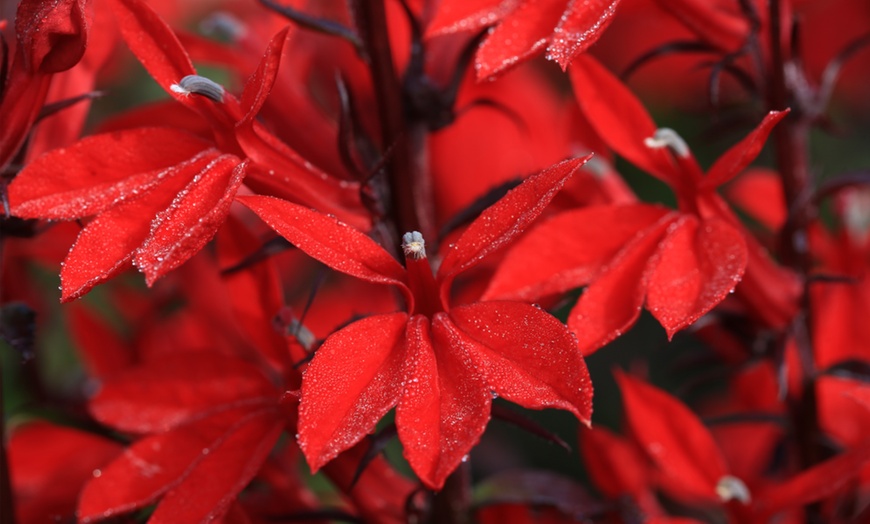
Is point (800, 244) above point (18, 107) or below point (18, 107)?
below

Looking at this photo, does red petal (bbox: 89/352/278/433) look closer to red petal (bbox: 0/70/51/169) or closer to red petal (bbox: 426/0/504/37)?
red petal (bbox: 0/70/51/169)

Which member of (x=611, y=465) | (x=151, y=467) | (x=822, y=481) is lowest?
(x=611, y=465)

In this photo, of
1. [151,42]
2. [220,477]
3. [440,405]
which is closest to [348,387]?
[440,405]

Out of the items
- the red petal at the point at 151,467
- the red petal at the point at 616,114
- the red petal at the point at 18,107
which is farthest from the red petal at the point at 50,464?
the red petal at the point at 616,114

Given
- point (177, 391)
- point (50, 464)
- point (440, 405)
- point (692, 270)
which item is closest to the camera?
point (440, 405)

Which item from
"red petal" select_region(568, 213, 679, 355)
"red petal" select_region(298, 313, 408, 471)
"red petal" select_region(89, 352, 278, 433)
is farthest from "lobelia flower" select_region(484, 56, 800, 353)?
"red petal" select_region(89, 352, 278, 433)

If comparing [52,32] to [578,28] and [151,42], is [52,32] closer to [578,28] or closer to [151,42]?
[151,42]

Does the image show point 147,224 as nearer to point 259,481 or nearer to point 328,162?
point 328,162
